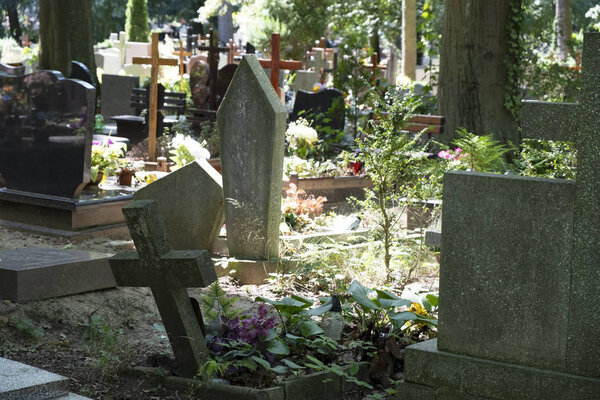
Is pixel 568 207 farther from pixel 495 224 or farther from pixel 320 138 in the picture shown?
pixel 320 138

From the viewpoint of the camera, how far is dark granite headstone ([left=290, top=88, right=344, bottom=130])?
13.5m

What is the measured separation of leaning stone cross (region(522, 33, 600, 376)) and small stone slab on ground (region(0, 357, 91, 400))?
7.29 feet

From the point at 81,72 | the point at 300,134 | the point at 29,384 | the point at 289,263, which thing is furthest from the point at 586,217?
the point at 81,72

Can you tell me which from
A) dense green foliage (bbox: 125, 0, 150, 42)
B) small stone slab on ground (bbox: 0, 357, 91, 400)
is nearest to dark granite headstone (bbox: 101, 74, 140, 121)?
small stone slab on ground (bbox: 0, 357, 91, 400)

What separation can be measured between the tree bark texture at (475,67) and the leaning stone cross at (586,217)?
759 cm

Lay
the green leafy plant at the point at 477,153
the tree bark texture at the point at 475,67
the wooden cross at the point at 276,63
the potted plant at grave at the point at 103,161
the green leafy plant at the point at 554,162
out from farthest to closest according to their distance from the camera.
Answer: the wooden cross at the point at 276,63
the tree bark texture at the point at 475,67
the potted plant at grave at the point at 103,161
the green leafy plant at the point at 477,153
the green leafy plant at the point at 554,162

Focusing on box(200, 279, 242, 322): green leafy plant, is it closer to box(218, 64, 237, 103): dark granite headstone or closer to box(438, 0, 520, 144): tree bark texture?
box(438, 0, 520, 144): tree bark texture

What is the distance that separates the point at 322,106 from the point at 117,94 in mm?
4450

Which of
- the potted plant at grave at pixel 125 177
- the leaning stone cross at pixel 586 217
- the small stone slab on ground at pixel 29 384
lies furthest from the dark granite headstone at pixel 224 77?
the leaning stone cross at pixel 586 217

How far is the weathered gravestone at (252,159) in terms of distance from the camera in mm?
7133

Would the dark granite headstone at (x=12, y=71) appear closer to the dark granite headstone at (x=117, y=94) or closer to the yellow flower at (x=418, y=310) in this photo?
the yellow flower at (x=418, y=310)

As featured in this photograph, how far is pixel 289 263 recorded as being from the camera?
731cm

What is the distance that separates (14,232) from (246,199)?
2.87 metres

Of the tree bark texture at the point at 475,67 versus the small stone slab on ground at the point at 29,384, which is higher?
the tree bark texture at the point at 475,67
